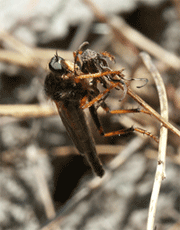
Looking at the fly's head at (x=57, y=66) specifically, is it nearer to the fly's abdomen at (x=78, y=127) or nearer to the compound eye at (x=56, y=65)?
the compound eye at (x=56, y=65)

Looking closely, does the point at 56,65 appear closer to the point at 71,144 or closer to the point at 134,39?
the point at 71,144

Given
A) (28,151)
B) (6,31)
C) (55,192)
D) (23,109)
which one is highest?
(6,31)

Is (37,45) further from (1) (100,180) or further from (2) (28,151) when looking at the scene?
(1) (100,180)

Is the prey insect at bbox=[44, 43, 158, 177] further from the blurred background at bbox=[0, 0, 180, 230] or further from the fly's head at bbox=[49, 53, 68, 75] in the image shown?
the blurred background at bbox=[0, 0, 180, 230]


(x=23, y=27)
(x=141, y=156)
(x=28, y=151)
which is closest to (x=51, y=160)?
(x=28, y=151)

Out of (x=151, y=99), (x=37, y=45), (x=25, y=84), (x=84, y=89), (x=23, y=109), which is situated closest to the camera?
(x=84, y=89)

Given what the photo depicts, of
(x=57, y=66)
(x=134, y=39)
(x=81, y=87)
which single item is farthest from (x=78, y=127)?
(x=134, y=39)
